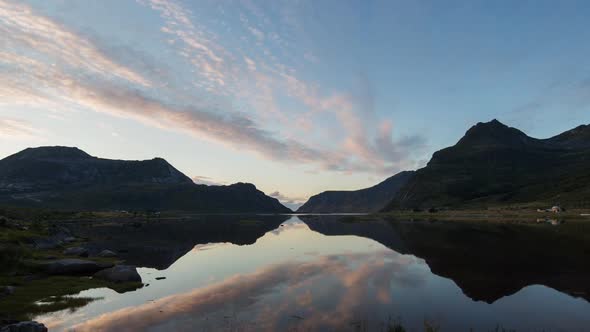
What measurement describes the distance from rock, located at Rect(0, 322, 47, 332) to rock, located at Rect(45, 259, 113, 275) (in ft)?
76.8

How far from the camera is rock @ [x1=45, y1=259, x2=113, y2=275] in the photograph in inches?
1614

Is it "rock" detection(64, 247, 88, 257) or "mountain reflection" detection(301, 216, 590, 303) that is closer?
"mountain reflection" detection(301, 216, 590, 303)

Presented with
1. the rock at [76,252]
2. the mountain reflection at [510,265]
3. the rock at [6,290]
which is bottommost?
the rock at [6,290]

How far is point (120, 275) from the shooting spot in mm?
39312

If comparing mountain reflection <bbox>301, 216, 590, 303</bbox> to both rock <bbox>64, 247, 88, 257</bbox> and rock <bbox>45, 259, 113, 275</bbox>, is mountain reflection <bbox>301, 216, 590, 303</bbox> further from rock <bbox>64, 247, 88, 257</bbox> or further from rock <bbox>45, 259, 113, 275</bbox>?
rock <bbox>64, 247, 88, 257</bbox>

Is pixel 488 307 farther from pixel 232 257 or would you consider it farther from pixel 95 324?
pixel 232 257

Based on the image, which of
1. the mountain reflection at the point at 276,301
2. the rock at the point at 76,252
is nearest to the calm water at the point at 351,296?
the mountain reflection at the point at 276,301

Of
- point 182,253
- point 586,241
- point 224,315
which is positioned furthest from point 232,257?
point 586,241

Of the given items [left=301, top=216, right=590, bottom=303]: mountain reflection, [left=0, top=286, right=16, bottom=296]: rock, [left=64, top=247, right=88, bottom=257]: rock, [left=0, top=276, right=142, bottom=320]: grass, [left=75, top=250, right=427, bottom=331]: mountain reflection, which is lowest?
[left=0, top=276, right=142, bottom=320]: grass

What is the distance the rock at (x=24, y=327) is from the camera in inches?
762

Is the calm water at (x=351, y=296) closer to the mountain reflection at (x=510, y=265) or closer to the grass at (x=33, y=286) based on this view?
the mountain reflection at (x=510, y=265)

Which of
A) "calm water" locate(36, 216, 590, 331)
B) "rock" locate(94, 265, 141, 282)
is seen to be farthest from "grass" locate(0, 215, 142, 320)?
"calm water" locate(36, 216, 590, 331)

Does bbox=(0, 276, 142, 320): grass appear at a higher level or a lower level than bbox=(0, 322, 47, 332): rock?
lower

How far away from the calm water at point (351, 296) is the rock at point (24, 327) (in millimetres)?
2332
